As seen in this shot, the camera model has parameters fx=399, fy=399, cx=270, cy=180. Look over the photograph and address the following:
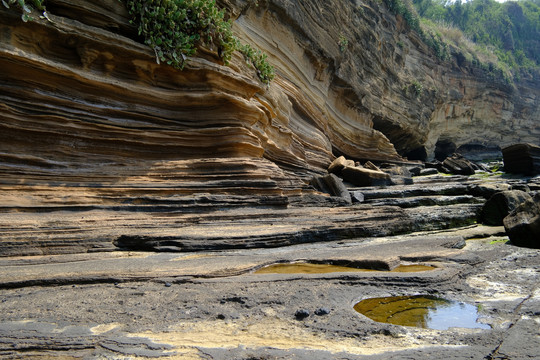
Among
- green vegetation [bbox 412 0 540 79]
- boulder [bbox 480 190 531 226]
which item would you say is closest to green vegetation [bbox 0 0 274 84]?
boulder [bbox 480 190 531 226]

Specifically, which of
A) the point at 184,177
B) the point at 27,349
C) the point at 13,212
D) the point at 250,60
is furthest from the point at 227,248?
the point at 250,60

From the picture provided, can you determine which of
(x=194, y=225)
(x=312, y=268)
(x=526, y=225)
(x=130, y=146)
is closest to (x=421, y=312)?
(x=312, y=268)

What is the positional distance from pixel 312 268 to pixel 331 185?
7.94 meters

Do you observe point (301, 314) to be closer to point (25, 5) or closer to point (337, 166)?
point (25, 5)

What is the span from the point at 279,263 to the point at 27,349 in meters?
3.51

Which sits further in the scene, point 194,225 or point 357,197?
point 357,197

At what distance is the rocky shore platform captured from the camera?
2973 mm

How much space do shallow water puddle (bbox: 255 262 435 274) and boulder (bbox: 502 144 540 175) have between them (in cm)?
1951

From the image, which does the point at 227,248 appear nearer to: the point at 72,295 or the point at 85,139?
the point at 72,295

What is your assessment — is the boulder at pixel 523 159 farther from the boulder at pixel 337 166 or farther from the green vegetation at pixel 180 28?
the green vegetation at pixel 180 28

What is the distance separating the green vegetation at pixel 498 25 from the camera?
178ft

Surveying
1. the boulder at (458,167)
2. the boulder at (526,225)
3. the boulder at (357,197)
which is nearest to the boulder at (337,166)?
the boulder at (357,197)

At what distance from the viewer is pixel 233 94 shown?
10430 mm

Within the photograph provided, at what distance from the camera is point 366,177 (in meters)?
16.0
